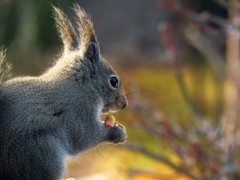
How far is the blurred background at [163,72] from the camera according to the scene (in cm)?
435

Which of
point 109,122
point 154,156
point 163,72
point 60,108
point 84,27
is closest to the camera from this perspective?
point 60,108

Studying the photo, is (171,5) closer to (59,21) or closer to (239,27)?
(239,27)

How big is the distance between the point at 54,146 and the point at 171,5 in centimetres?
194

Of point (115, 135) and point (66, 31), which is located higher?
point (66, 31)

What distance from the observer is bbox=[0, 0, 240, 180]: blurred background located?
4352 millimetres

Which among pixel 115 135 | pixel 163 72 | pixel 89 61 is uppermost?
pixel 89 61

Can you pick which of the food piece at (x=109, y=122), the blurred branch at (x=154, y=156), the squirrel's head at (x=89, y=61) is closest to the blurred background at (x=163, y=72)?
the blurred branch at (x=154, y=156)

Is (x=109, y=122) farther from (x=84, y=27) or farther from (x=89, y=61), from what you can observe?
(x=84, y=27)

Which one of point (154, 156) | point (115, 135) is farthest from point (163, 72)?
point (115, 135)

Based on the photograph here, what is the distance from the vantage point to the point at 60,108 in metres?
2.49

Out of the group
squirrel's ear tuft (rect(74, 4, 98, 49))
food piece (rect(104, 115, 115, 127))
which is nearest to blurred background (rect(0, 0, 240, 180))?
food piece (rect(104, 115, 115, 127))

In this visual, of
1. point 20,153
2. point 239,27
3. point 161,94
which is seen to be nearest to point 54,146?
point 20,153

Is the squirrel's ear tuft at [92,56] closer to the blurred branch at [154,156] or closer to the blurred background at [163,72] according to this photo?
the blurred background at [163,72]

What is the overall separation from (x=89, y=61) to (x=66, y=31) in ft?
0.49
